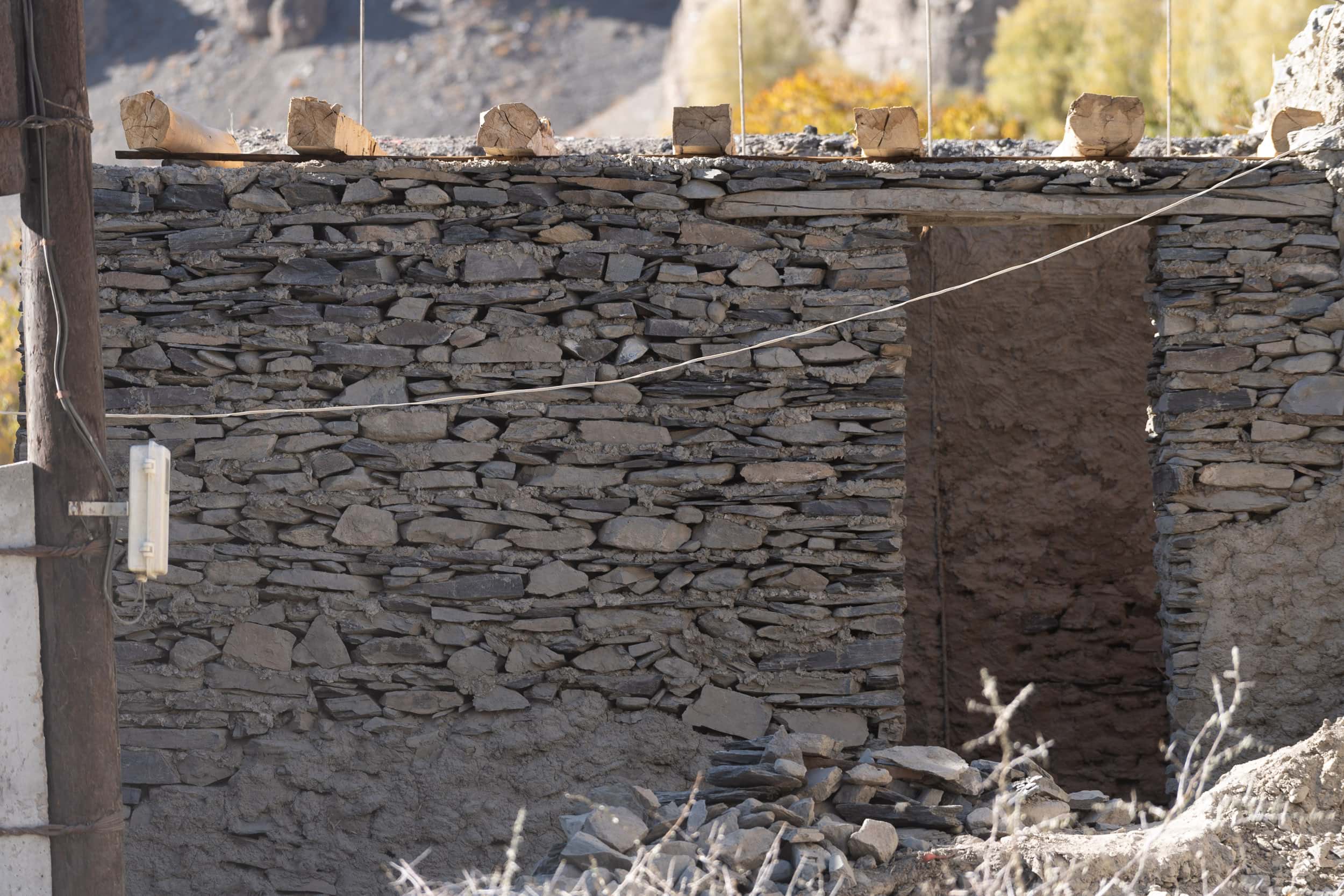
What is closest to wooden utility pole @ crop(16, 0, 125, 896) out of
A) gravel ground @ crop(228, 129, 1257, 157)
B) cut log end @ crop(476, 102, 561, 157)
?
cut log end @ crop(476, 102, 561, 157)

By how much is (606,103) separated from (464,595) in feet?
83.2

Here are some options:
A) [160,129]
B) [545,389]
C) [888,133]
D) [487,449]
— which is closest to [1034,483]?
[888,133]

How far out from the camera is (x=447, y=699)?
5.00m

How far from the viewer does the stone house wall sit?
4.98m

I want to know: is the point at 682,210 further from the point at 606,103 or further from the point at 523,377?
the point at 606,103

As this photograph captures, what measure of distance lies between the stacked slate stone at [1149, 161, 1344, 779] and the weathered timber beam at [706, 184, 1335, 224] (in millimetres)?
49

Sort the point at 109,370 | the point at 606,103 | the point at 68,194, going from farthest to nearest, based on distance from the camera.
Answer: the point at 606,103, the point at 109,370, the point at 68,194

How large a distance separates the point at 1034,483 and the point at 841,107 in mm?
13818

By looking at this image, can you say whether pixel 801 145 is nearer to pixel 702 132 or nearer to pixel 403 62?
pixel 702 132

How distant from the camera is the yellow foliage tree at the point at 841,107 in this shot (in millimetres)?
17000

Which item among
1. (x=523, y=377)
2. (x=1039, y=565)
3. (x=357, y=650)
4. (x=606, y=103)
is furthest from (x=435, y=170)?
(x=606, y=103)

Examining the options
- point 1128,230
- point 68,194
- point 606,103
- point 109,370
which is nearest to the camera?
point 68,194

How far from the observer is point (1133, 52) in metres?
21.2

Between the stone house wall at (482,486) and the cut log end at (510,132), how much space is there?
3.5 inches
